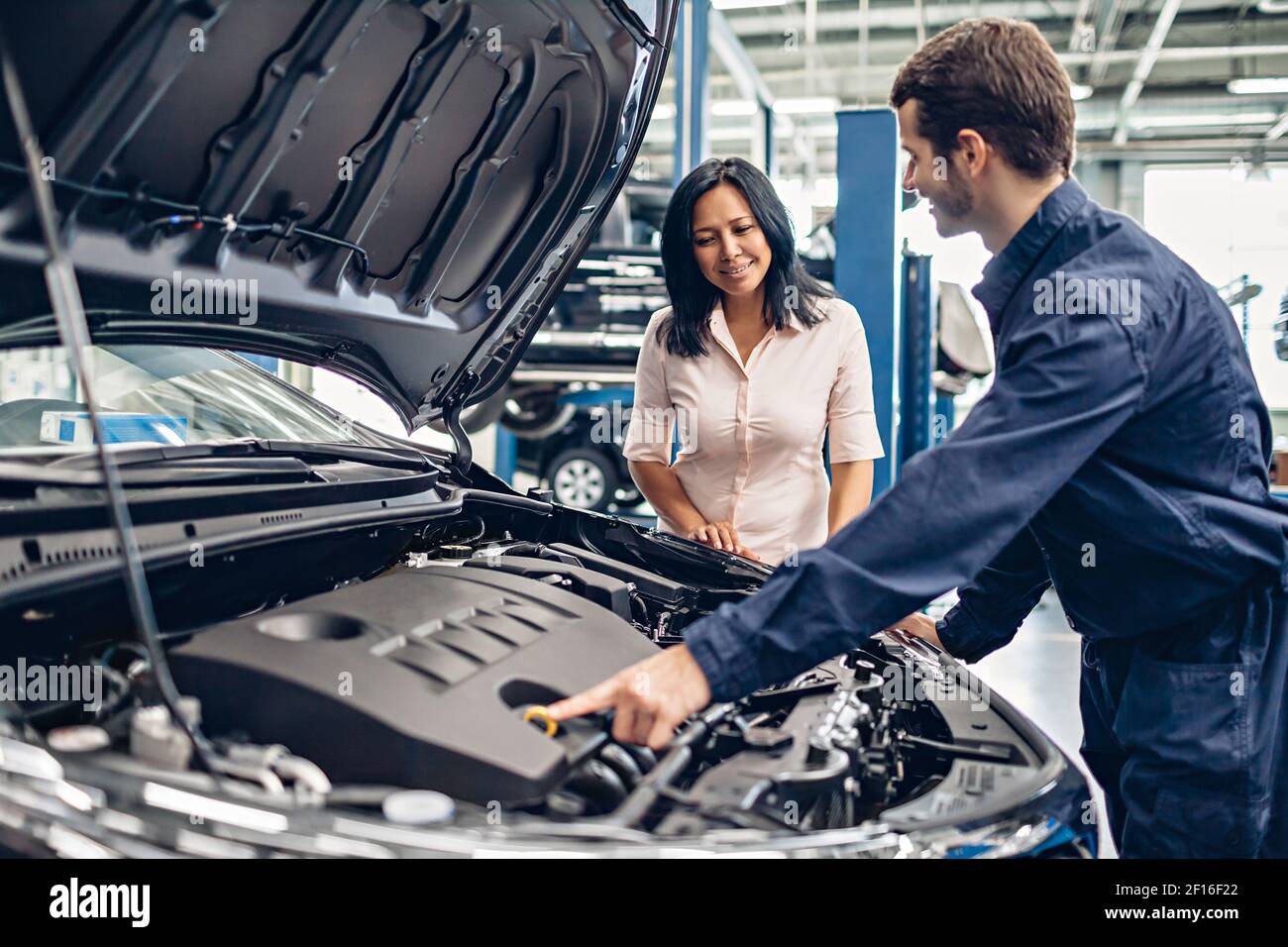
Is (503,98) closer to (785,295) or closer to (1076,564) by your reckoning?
(785,295)

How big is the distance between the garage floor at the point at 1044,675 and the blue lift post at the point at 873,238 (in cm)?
113

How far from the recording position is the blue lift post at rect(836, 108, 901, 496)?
143 inches

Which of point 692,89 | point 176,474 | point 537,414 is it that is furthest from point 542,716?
point 537,414

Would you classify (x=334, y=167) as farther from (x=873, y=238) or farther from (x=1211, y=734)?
(x=873, y=238)

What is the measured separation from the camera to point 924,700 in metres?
1.40

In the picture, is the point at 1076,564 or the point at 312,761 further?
the point at 1076,564

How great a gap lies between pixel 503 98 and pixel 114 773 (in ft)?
3.95

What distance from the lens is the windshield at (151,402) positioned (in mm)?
1433

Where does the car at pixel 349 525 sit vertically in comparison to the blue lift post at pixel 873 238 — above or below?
below

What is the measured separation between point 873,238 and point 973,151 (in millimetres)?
2580

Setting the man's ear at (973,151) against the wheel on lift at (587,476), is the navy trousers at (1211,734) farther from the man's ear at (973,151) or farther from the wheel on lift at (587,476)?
the wheel on lift at (587,476)

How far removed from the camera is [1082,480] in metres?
1.16

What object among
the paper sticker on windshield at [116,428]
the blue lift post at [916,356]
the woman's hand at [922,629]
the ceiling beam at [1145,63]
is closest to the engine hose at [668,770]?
the woman's hand at [922,629]
